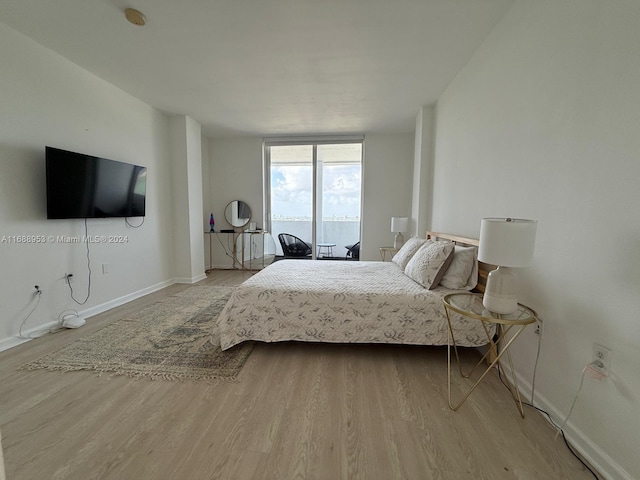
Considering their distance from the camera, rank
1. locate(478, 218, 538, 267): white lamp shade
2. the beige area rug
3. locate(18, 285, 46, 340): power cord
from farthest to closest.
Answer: locate(18, 285, 46, 340): power cord, the beige area rug, locate(478, 218, 538, 267): white lamp shade

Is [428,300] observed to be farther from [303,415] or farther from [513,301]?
[303,415]

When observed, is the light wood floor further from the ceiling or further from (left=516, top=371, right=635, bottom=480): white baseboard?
the ceiling

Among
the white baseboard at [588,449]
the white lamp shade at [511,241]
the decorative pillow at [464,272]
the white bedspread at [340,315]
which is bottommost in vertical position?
the white baseboard at [588,449]

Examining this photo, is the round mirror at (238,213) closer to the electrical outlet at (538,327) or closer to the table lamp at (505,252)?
the table lamp at (505,252)

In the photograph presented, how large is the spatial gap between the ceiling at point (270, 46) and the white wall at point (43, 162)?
20 centimetres

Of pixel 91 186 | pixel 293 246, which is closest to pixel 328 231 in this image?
pixel 293 246

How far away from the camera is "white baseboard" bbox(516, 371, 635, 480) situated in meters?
1.07

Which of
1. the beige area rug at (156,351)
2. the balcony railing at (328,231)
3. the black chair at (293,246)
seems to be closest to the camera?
the beige area rug at (156,351)

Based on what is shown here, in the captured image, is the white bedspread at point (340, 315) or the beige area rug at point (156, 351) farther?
the white bedspread at point (340, 315)

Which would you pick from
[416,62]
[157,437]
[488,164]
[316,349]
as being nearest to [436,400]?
[316,349]

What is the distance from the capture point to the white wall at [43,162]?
2.10 metres

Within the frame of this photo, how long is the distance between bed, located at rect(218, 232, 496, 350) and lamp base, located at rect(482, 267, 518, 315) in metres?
0.50

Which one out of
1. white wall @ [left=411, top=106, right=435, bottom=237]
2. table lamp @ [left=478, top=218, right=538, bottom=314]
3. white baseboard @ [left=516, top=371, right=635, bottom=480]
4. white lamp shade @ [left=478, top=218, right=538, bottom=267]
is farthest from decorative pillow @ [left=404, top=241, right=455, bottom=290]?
white wall @ [left=411, top=106, right=435, bottom=237]

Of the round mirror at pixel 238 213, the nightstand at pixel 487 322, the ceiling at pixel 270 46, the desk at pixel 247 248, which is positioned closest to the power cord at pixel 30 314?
the ceiling at pixel 270 46
